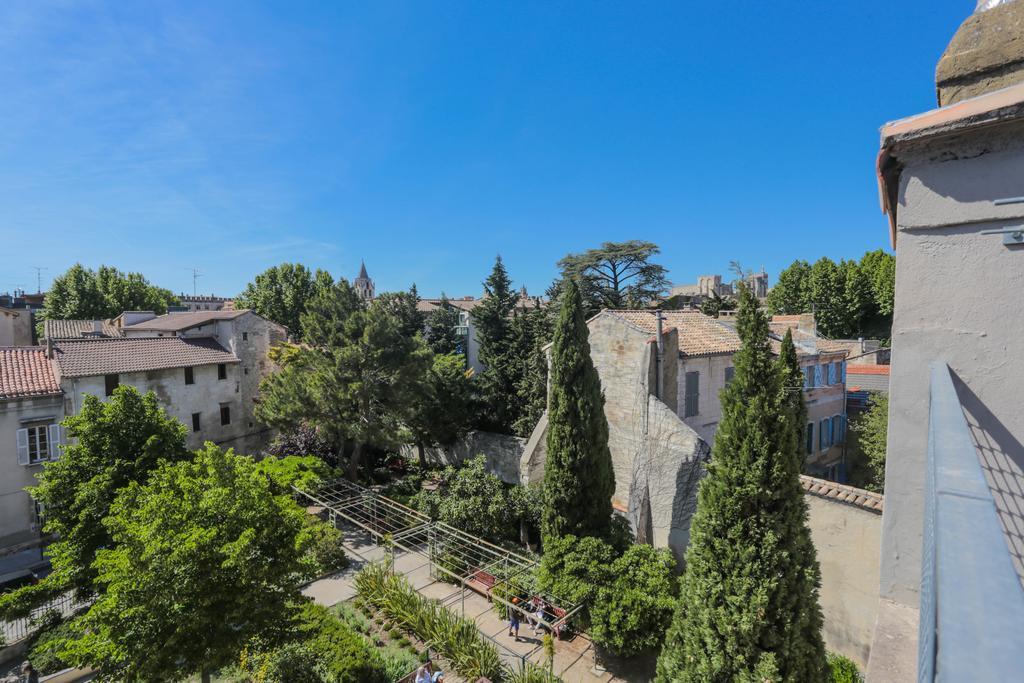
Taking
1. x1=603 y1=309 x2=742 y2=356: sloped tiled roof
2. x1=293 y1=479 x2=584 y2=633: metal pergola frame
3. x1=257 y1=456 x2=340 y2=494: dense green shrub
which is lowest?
x1=293 y1=479 x2=584 y2=633: metal pergola frame

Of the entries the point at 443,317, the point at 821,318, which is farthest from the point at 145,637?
the point at 821,318

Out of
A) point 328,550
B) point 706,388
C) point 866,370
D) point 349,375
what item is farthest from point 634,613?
point 866,370

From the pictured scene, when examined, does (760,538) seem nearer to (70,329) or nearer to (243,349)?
(243,349)

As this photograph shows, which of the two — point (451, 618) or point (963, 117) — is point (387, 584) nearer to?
point (451, 618)

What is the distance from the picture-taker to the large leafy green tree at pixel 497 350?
23.9 meters

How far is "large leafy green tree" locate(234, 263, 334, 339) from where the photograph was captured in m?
45.5

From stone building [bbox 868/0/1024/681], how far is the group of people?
1021cm

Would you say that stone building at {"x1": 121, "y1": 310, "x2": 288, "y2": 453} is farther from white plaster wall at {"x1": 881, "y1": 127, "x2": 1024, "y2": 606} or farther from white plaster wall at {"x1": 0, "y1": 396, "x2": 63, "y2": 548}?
white plaster wall at {"x1": 881, "y1": 127, "x2": 1024, "y2": 606}

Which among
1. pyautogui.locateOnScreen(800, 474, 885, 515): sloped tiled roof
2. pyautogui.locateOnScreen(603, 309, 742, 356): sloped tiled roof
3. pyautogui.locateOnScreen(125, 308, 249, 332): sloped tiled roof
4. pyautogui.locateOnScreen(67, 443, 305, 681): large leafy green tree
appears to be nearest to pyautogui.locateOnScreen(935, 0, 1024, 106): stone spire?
pyautogui.locateOnScreen(800, 474, 885, 515): sloped tiled roof

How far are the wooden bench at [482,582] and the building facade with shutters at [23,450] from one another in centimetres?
1522

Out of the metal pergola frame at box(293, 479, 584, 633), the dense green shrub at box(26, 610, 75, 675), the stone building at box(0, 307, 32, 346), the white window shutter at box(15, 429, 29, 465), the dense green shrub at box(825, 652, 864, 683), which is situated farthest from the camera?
the stone building at box(0, 307, 32, 346)

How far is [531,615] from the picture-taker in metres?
12.0

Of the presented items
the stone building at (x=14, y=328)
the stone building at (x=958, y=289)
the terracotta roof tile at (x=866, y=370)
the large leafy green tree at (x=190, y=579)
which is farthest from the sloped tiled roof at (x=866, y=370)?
the stone building at (x=14, y=328)

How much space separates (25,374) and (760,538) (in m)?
25.3
